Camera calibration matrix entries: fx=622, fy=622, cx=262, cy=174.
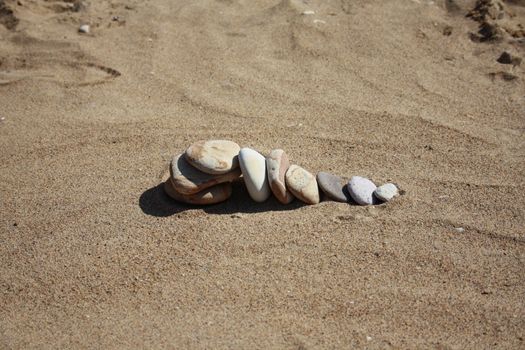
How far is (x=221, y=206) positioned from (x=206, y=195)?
Answer: 4.5 inches

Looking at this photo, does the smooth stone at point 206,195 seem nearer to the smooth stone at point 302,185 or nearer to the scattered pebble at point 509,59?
the smooth stone at point 302,185

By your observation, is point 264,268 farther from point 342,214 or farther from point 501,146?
point 501,146

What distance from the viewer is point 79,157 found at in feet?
12.6

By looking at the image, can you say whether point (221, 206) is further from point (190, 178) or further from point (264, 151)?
point (264, 151)

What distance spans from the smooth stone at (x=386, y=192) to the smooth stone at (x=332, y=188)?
0.16 m

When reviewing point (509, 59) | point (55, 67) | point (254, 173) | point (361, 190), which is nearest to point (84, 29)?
point (55, 67)

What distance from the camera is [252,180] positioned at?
3.23 metres

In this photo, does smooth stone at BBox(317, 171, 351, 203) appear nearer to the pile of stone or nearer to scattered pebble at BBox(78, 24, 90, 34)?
the pile of stone

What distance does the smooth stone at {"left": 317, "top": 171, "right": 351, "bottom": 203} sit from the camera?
3.32 meters

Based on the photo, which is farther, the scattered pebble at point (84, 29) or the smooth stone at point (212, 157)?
the scattered pebble at point (84, 29)

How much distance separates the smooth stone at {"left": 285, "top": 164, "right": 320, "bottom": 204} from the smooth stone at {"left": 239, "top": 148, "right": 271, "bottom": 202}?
0.13 metres

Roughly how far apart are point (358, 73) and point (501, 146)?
124 cm

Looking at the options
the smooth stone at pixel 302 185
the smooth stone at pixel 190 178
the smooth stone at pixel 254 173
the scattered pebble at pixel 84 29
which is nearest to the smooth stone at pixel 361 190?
the smooth stone at pixel 302 185

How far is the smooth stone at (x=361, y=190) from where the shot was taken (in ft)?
10.8
